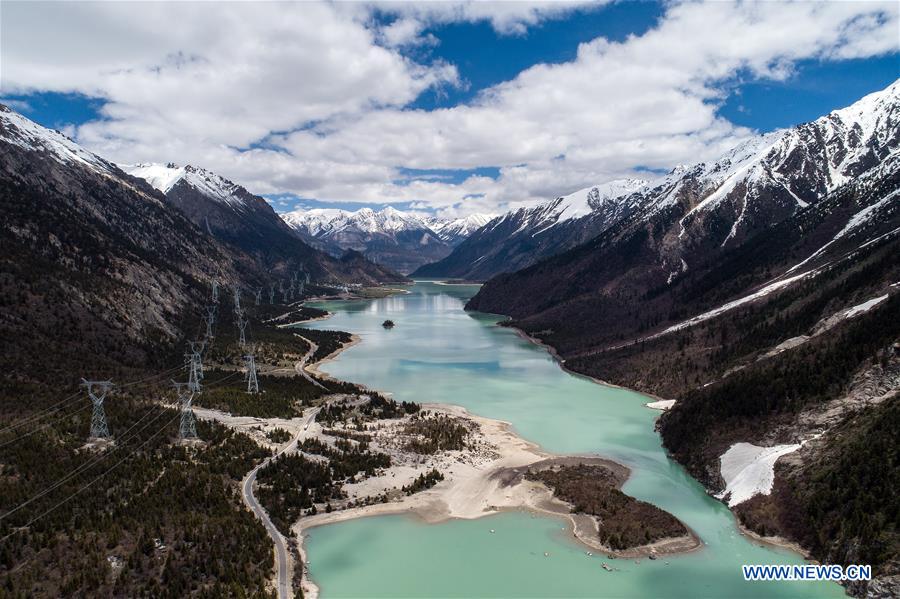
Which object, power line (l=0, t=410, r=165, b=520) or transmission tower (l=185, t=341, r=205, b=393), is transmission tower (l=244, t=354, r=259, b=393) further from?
power line (l=0, t=410, r=165, b=520)

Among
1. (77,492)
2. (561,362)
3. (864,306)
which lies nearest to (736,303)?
(561,362)

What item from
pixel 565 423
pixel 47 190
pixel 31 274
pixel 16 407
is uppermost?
pixel 47 190

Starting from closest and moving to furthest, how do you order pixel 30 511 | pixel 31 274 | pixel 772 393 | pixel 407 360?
1. pixel 30 511
2. pixel 772 393
3. pixel 31 274
4. pixel 407 360

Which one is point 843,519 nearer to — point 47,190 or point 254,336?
point 254,336

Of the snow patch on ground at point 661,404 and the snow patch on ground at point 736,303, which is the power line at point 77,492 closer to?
the snow patch on ground at point 661,404

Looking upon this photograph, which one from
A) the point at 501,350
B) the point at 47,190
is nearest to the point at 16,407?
the point at 501,350
